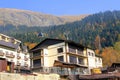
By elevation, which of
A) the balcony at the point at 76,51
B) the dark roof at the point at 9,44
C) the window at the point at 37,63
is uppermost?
the dark roof at the point at 9,44

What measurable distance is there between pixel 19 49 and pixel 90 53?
2194cm

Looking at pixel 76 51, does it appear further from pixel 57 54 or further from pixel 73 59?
pixel 57 54

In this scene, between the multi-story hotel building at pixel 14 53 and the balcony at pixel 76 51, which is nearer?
the balcony at pixel 76 51

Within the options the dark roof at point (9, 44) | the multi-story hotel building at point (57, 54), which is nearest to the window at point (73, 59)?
the multi-story hotel building at point (57, 54)

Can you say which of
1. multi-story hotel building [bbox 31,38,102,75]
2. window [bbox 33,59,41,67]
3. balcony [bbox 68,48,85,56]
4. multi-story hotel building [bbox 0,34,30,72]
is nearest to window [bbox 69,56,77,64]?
multi-story hotel building [bbox 31,38,102,75]

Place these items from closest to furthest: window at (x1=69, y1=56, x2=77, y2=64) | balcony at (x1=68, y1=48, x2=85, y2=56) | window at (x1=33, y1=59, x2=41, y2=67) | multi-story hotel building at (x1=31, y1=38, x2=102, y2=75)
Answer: multi-story hotel building at (x1=31, y1=38, x2=102, y2=75) → window at (x1=69, y1=56, x2=77, y2=64) → balcony at (x1=68, y1=48, x2=85, y2=56) → window at (x1=33, y1=59, x2=41, y2=67)

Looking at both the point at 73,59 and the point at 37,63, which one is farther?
the point at 37,63

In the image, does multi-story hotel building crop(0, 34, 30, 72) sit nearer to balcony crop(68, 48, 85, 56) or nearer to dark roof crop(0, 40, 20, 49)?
dark roof crop(0, 40, 20, 49)

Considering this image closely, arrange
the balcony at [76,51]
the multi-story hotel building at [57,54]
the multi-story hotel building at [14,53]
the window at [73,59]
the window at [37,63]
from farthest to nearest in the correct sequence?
the window at [37,63], the multi-story hotel building at [14,53], the balcony at [76,51], the window at [73,59], the multi-story hotel building at [57,54]

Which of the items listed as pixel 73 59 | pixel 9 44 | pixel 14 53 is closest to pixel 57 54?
pixel 73 59

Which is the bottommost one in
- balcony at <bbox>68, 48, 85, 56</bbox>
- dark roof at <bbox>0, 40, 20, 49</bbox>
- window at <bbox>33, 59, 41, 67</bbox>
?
window at <bbox>33, 59, 41, 67</bbox>

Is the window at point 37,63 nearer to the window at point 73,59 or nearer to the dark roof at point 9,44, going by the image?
the dark roof at point 9,44

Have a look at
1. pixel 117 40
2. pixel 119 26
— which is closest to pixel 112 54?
pixel 117 40

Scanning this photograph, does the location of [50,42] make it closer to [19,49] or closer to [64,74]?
[19,49]
